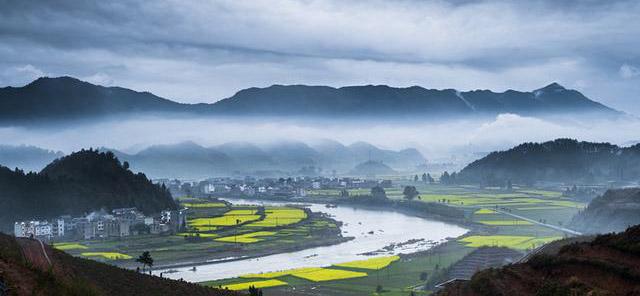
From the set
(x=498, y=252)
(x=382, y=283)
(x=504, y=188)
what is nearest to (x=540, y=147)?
(x=504, y=188)

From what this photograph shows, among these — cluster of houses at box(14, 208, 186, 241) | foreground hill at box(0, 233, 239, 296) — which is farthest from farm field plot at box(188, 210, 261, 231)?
foreground hill at box(0, 233, 239, 296)

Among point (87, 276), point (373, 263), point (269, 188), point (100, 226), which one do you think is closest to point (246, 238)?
point (100, 226)

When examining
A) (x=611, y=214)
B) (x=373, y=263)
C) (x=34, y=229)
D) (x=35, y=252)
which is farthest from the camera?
(x=611, y=214)

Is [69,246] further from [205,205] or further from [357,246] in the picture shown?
[205,205]

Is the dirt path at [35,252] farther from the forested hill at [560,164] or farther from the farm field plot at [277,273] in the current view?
the forested hill at [560,164]

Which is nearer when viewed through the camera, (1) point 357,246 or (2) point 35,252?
(2) point 35,252

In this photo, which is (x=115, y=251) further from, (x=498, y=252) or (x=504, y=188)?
(x=504, y=188)

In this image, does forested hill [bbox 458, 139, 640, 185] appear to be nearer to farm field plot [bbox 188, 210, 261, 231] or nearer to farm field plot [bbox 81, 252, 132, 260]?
farm field plot [bbox 188, 210, 261, 231]
